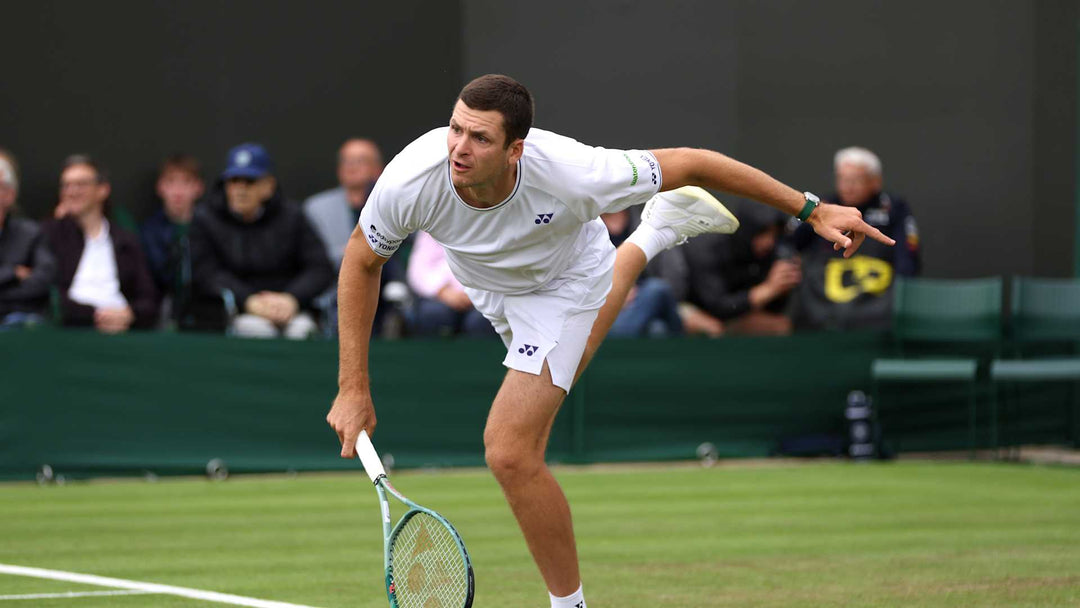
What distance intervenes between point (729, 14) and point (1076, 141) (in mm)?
3745

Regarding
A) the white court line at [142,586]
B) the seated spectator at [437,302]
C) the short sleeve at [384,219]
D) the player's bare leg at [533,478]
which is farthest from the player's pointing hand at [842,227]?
the seated spectator at [437,302]

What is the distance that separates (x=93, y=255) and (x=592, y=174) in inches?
294

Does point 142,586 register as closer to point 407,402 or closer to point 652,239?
point 652,239

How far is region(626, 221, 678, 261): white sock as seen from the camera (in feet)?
23.0

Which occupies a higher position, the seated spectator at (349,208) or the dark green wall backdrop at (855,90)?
the dark green wall backdrop at (855,90)

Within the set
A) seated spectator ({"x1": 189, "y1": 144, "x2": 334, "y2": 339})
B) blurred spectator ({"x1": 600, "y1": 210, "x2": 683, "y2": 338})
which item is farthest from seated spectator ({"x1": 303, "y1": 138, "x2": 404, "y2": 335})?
blurred spectator ({"x1": 600, "y1": 210, "x2": 683, "y2": 338})

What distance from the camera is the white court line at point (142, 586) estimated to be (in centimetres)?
662

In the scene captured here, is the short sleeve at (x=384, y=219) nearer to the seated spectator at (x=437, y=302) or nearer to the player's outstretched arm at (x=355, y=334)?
the player's outstretched arm at (x=355, y=334)

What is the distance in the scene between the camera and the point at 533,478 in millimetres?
5699

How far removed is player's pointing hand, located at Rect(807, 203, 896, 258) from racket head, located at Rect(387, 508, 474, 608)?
161cm

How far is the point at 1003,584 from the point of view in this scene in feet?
23.5

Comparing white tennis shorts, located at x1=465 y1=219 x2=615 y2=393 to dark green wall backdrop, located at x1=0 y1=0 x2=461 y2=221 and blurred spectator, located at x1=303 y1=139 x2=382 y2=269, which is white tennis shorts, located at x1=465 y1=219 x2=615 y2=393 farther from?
dark green wall backdrop, located at x1=0 y1=0 x2=461 y2=221

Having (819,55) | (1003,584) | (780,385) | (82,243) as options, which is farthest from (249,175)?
(1003,584)

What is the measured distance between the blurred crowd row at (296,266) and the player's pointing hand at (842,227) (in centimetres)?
717
